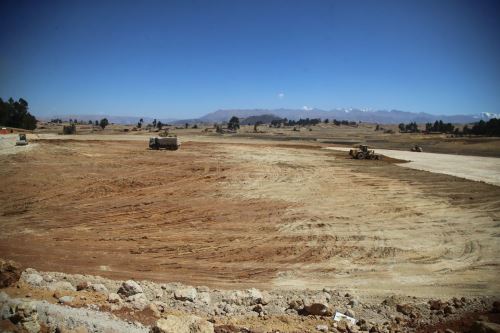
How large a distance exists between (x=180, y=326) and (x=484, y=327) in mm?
5547

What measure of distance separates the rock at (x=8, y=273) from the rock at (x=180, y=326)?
302 cm

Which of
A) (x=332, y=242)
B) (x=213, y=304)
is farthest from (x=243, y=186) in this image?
(x=213, y=304)

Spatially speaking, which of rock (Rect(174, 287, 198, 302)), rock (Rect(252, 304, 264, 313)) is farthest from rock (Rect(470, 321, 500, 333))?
rock (Rect(174, 287, 198, 302))

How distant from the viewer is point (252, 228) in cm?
1296

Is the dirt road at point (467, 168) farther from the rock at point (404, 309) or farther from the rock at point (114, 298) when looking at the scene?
the rock at point (114, 298)

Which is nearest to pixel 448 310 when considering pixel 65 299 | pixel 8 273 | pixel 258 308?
pixel 258 308

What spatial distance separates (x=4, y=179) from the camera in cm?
1795

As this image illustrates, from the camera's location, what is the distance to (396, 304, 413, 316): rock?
24.9 ft

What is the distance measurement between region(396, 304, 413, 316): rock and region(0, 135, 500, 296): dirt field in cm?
88

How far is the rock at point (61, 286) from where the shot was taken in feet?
23.6

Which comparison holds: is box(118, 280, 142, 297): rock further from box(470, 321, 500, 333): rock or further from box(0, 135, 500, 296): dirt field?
box(470, 321, 500, 333): rock

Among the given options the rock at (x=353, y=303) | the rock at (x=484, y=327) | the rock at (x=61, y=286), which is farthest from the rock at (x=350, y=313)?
the rock at (x=61, y=286)

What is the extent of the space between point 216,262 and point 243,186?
A: 31.6 feet

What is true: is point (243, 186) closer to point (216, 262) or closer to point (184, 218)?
point (184, 218)
